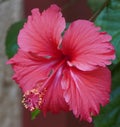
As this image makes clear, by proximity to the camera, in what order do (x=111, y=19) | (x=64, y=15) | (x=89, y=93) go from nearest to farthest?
1. (x=89, y=93)
2. (x=111, y=19)
3. (x=64, y=15)

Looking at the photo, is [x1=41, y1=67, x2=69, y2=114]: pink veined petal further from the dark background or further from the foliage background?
the dark background

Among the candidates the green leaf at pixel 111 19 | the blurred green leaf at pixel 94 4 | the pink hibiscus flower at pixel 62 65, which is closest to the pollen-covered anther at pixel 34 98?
the pink hibiscus flower at pixel 62 65

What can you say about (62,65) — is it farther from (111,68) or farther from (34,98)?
(111,68)

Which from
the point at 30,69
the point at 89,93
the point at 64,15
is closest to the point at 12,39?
the point at 64,15

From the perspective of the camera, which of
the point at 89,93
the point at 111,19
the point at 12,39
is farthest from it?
the point at 12,39

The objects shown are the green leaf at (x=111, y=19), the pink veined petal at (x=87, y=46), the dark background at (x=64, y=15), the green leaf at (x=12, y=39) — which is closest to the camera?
the pink veined petal at (x=87, y=46)

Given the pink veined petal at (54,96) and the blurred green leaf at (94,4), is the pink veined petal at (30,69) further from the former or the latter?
the blurred green leaf at (94,4)
